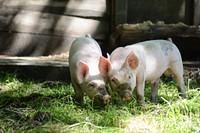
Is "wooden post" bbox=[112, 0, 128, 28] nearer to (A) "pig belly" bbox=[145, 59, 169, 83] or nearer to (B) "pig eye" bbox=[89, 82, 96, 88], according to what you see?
(A) "pig belly" bbox=[145, 59, 169, 83]

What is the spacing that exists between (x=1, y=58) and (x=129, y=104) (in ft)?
9.19

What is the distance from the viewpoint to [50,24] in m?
7.12

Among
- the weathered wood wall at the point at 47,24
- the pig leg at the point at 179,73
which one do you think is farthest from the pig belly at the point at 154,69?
the weathered wood wall at the point at 47,24

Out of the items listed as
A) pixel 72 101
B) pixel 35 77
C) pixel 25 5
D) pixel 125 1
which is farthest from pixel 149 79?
pixel 25 5

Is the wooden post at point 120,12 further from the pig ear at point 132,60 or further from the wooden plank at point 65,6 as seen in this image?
the pig ear at point 132,60

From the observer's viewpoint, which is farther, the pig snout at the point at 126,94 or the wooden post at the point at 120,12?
the wooden post at the point at 120,12

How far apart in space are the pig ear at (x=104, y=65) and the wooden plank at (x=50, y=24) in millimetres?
3001

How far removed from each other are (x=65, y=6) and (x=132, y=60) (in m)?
3.19

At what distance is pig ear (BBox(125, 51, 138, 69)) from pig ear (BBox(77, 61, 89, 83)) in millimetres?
411

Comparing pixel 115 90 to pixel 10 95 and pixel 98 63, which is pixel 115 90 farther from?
pixel 10 95

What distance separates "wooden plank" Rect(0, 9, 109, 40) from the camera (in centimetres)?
697

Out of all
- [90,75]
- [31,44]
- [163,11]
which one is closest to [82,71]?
[90,75]

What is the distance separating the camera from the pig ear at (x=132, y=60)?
4.21m

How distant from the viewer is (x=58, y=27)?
716 cm
